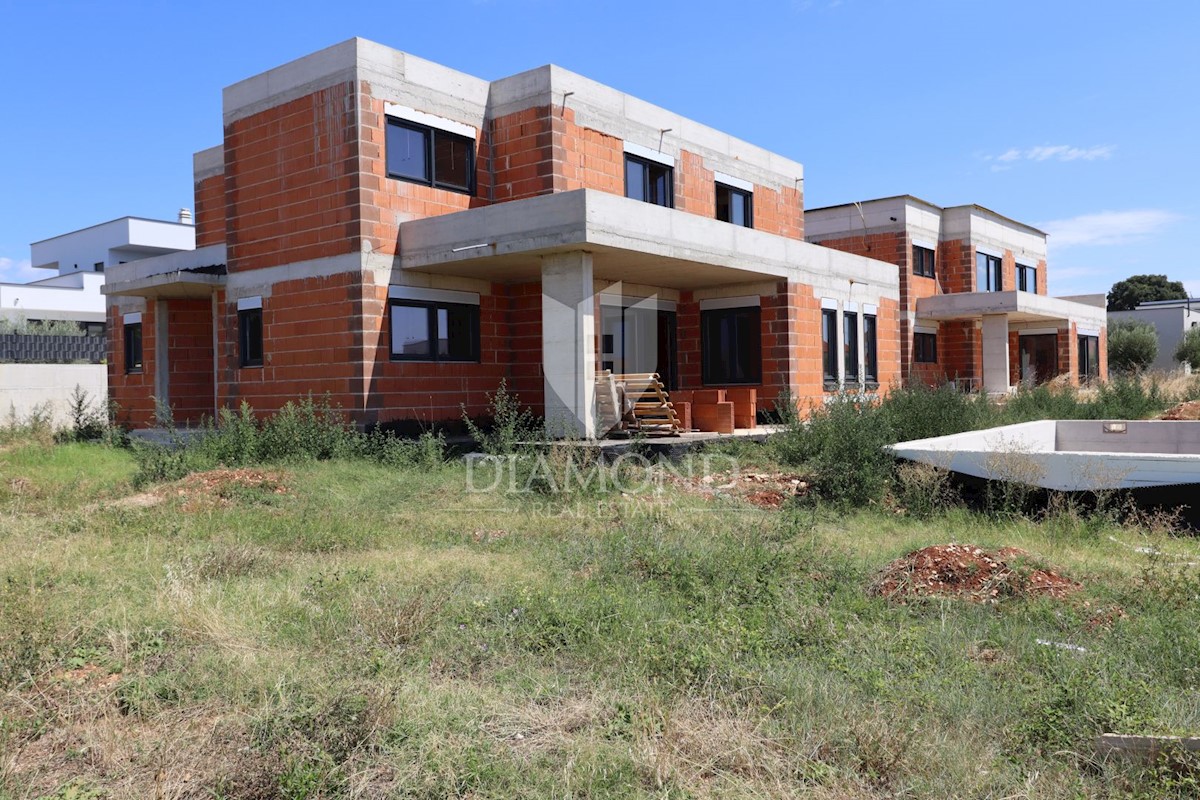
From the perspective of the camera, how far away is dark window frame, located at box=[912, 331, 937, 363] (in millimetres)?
28891

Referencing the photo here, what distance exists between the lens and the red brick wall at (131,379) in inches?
776

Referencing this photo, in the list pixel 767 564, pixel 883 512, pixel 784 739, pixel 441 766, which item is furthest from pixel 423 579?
pixel 883 512

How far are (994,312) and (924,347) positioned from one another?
2.57m

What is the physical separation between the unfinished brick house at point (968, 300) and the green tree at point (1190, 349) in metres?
10.9

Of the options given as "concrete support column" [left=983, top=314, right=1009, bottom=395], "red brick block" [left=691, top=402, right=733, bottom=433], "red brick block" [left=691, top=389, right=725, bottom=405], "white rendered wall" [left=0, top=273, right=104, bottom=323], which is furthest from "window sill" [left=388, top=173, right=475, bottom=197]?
"white rendered wall" [left=0, top=273, right=104, bottom=323]

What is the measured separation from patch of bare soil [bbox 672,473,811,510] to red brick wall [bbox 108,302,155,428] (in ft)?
43.5

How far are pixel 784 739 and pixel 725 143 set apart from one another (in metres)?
17.7

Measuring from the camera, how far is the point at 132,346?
68.6 ft

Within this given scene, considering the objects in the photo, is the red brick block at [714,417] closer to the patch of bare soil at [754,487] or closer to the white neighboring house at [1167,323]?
the patch of bare soil at [754,487]

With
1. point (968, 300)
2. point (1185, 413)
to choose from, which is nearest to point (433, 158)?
point (1185, 413)

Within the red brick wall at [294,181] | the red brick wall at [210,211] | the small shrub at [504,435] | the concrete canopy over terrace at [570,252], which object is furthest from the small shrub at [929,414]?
the red brick wall at [210,211]

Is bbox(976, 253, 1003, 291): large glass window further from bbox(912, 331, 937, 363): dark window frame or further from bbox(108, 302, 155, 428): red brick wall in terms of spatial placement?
bbox(108, 302, 155, 428): red brick wall

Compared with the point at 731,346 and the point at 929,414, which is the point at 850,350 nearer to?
the point at 731,346

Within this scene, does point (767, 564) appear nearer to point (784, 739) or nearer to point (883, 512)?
point (784, 739)
